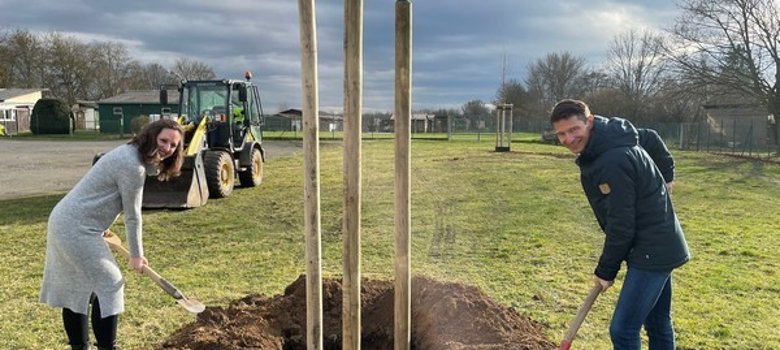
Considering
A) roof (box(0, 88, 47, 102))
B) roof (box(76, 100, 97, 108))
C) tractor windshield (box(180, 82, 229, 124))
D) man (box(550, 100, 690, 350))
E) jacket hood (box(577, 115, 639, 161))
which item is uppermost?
roof (box(0, 88, 47, 102))

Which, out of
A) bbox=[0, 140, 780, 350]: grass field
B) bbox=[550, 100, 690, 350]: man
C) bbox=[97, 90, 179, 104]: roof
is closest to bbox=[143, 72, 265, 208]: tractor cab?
bbox=[0, 140, 780, 350]: grass field

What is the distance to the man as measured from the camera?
2607 millimetres

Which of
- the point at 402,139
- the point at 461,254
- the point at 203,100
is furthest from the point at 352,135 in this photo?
the point at 203,100

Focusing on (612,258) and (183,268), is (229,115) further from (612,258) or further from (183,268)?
(612,258)

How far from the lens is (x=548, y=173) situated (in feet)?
51.2

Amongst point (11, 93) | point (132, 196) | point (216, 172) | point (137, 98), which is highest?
point (11, 93)

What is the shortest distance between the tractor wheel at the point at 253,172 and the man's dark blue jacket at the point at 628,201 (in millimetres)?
10608

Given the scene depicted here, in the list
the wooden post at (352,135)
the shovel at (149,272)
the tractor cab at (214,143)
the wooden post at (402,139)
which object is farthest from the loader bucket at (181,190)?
the wooden post at (352,135)

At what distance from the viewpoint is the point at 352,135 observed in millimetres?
2490

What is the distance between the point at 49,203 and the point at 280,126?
128 feet

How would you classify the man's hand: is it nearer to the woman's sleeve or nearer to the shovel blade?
the woman's sleeve

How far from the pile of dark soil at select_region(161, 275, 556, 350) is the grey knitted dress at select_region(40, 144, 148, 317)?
685mm

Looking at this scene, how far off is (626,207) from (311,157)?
1.43 meters

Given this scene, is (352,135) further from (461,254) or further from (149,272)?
(461,254)
